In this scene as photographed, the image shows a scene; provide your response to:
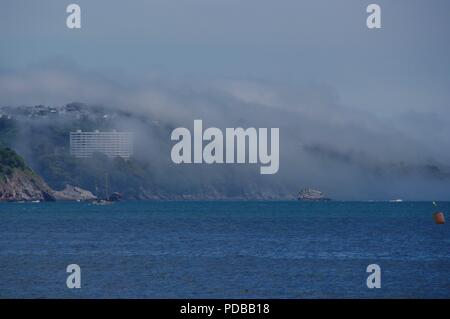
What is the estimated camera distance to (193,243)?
81.9 meters

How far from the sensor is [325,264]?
6141 cm

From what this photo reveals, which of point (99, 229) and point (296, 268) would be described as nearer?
point (296, 268)

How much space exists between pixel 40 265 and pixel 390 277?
68.5 ft

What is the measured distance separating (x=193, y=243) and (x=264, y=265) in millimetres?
21165

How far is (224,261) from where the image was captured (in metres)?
63.8

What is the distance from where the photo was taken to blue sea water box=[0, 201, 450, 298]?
161 feet

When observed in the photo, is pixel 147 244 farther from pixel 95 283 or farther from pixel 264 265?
pixel 95 283

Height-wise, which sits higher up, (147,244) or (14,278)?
(147,244)

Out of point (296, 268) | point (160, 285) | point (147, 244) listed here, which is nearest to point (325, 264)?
point (296, 268)

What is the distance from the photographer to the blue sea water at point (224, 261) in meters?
49.0
